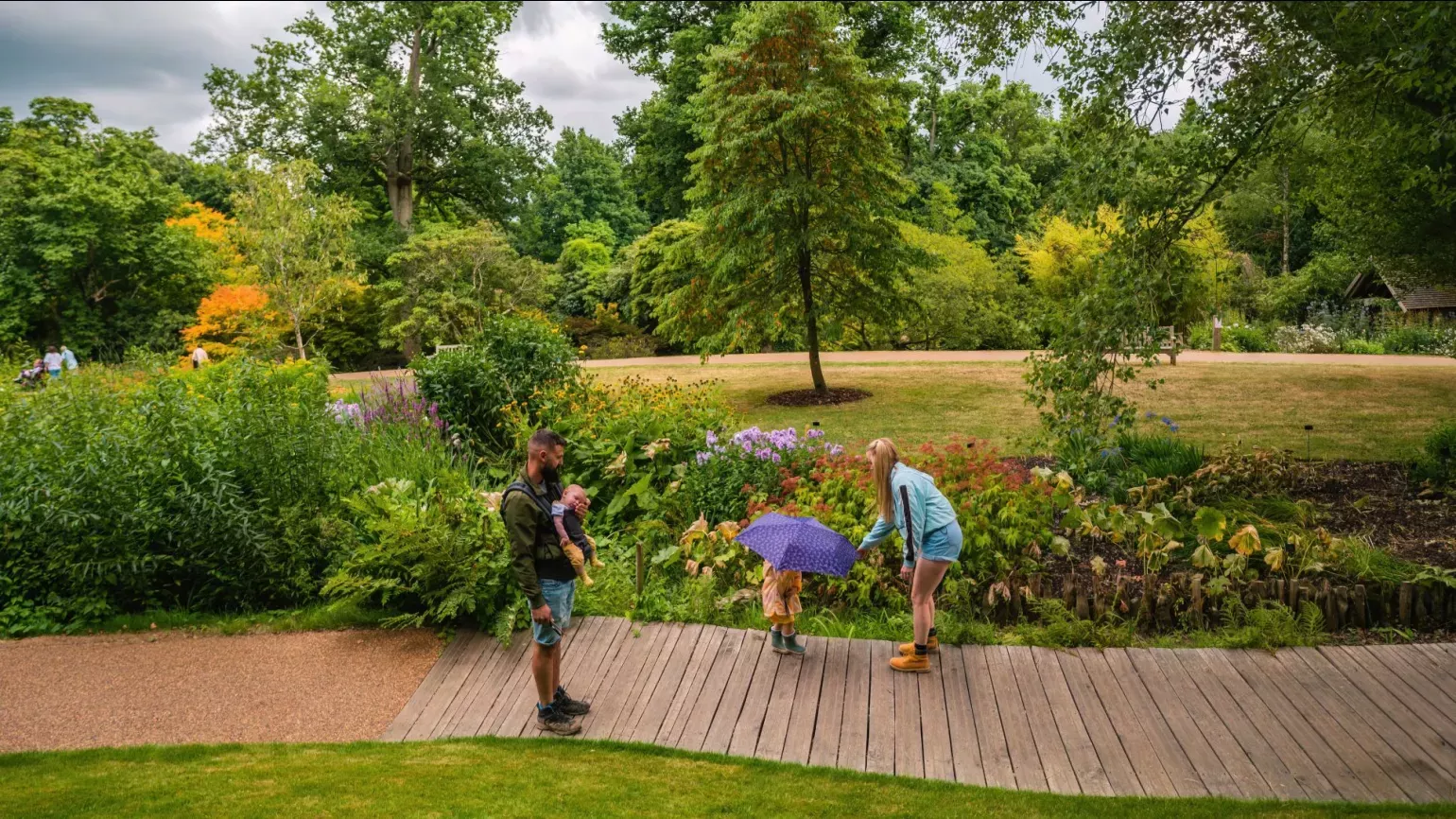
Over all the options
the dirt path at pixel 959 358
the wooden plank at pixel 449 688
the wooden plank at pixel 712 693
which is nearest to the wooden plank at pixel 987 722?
the wooden plank at pixel 712 693

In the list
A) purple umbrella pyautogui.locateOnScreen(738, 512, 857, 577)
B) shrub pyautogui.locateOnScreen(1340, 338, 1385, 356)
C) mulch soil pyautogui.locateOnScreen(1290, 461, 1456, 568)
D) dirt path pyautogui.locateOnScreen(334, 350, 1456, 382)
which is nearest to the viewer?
purple umbrella pyautogui.locateOnScreen(738, 512, 857, 577)

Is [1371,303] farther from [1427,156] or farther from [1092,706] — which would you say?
[1092,706]

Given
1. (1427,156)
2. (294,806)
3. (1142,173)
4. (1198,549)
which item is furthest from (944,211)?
(294,806)

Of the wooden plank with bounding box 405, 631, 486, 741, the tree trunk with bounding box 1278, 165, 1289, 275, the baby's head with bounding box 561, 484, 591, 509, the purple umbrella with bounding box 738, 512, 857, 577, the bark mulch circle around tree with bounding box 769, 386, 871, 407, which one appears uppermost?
the tree trunk with bounding box 1278, 165, 1289, 275

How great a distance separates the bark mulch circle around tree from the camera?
50.5 ft

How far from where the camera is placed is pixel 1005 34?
259 inches

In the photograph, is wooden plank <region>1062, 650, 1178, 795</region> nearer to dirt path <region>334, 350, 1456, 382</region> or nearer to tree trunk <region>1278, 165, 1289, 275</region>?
dirt path <region>334, 350, 1456, 382</region>

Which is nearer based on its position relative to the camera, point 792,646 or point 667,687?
point 667,687

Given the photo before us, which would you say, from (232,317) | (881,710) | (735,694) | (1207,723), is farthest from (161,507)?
(232,317)

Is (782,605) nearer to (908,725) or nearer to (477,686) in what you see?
(908,725)

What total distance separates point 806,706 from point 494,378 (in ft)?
20.6

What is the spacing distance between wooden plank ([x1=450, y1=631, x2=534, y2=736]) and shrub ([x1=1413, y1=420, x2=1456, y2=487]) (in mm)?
8304

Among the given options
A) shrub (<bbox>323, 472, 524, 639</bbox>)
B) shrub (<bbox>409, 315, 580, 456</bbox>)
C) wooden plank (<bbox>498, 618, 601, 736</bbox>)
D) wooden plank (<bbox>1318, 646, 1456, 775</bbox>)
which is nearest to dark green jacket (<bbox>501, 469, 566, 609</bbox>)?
wooden plank (<bbox>498, 618, 601, 736</bbox>)

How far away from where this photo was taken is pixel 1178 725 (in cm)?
479
